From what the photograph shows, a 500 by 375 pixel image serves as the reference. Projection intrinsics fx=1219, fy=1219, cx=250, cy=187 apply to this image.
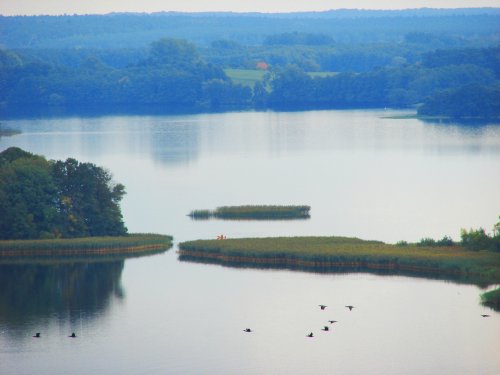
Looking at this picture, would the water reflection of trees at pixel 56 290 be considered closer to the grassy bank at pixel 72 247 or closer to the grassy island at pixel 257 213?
the grassy bank at pixel 72 247

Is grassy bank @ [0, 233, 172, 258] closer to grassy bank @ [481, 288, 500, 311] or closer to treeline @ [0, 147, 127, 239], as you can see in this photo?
treeline @ [0, 147, 127, 239]

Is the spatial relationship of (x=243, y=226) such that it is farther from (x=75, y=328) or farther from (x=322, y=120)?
(x=322, y=120)

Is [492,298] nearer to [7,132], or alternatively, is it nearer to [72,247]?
[72,247]

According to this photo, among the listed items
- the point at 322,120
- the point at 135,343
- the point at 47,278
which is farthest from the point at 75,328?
the point at 322,120

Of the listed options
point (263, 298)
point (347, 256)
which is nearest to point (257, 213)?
point (347, 256)

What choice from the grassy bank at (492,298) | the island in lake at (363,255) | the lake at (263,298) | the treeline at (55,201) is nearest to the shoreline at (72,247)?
the treeline at (55,201)

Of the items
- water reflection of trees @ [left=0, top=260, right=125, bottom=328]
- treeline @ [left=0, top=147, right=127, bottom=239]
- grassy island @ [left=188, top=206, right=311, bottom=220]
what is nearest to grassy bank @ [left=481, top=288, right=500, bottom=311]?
water reflection of trees @ [left=0, top=260, right=125, bottom=328]
